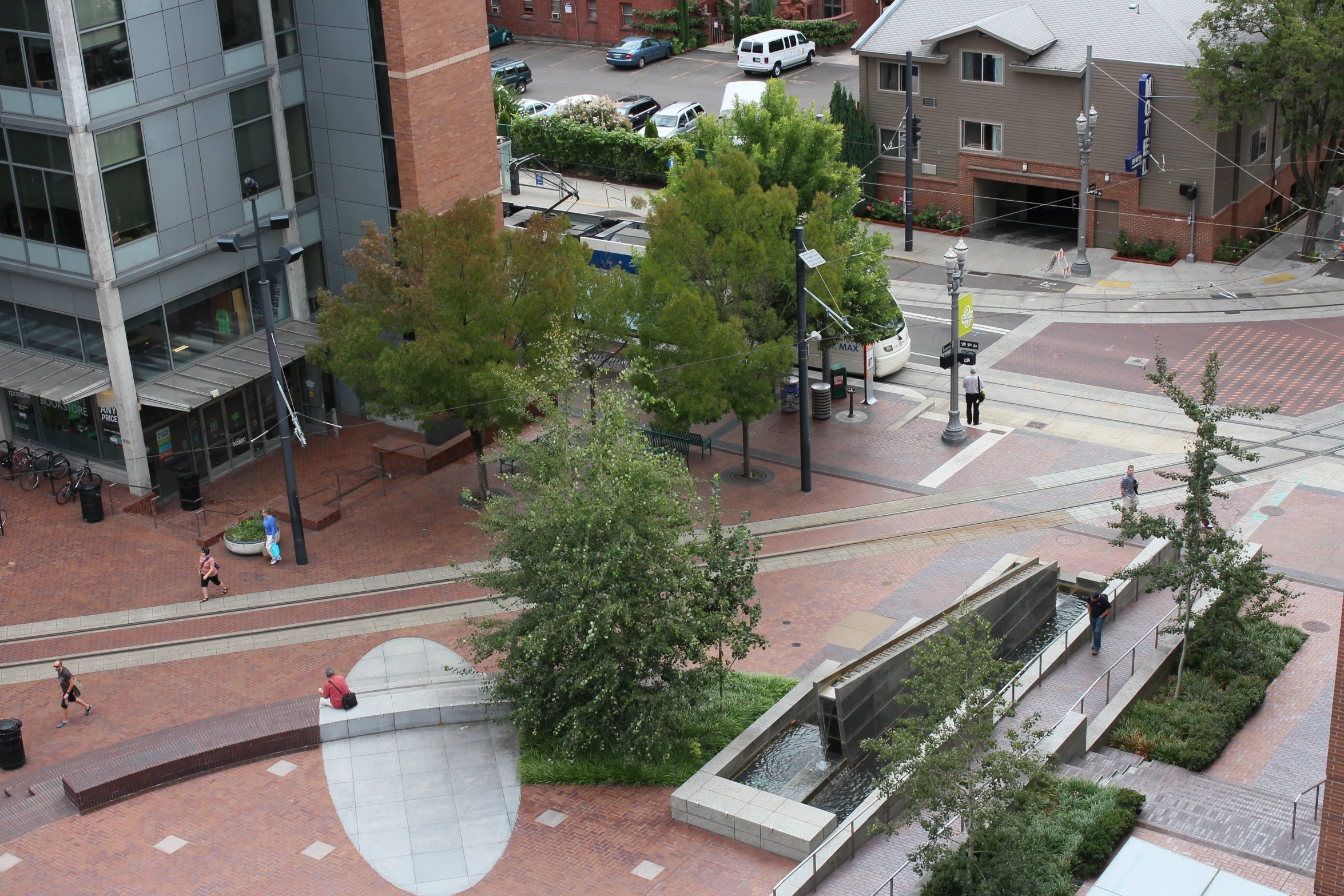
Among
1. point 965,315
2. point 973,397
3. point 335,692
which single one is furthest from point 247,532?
point 965,315

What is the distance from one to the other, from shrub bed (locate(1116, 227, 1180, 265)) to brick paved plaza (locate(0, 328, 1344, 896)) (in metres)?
6.91

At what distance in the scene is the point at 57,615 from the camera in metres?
30.9

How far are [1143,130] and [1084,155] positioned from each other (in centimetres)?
202

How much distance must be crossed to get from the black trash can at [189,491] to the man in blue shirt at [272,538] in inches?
114

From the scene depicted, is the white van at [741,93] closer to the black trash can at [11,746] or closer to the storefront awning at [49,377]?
the storefront awning at [49,377]

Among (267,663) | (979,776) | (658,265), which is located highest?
(658,265)

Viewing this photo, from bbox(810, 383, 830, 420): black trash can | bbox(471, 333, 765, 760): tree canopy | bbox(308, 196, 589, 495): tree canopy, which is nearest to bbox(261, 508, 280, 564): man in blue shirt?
bbox(308, 196, 589, 495): tree canopy

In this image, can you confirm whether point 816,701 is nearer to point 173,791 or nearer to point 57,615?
point 173,791

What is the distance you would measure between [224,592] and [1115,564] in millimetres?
18701

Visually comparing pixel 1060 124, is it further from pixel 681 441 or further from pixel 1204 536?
pixel 1204 536

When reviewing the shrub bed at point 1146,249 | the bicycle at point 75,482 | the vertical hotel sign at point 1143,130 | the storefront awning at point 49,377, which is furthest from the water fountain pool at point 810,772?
the vertical hotel sign at point 1143,130

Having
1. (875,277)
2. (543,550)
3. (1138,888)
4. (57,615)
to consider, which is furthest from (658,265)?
(1138,888)

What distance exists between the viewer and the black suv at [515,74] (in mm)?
66688

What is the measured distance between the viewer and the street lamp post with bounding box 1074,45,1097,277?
45656 mm
